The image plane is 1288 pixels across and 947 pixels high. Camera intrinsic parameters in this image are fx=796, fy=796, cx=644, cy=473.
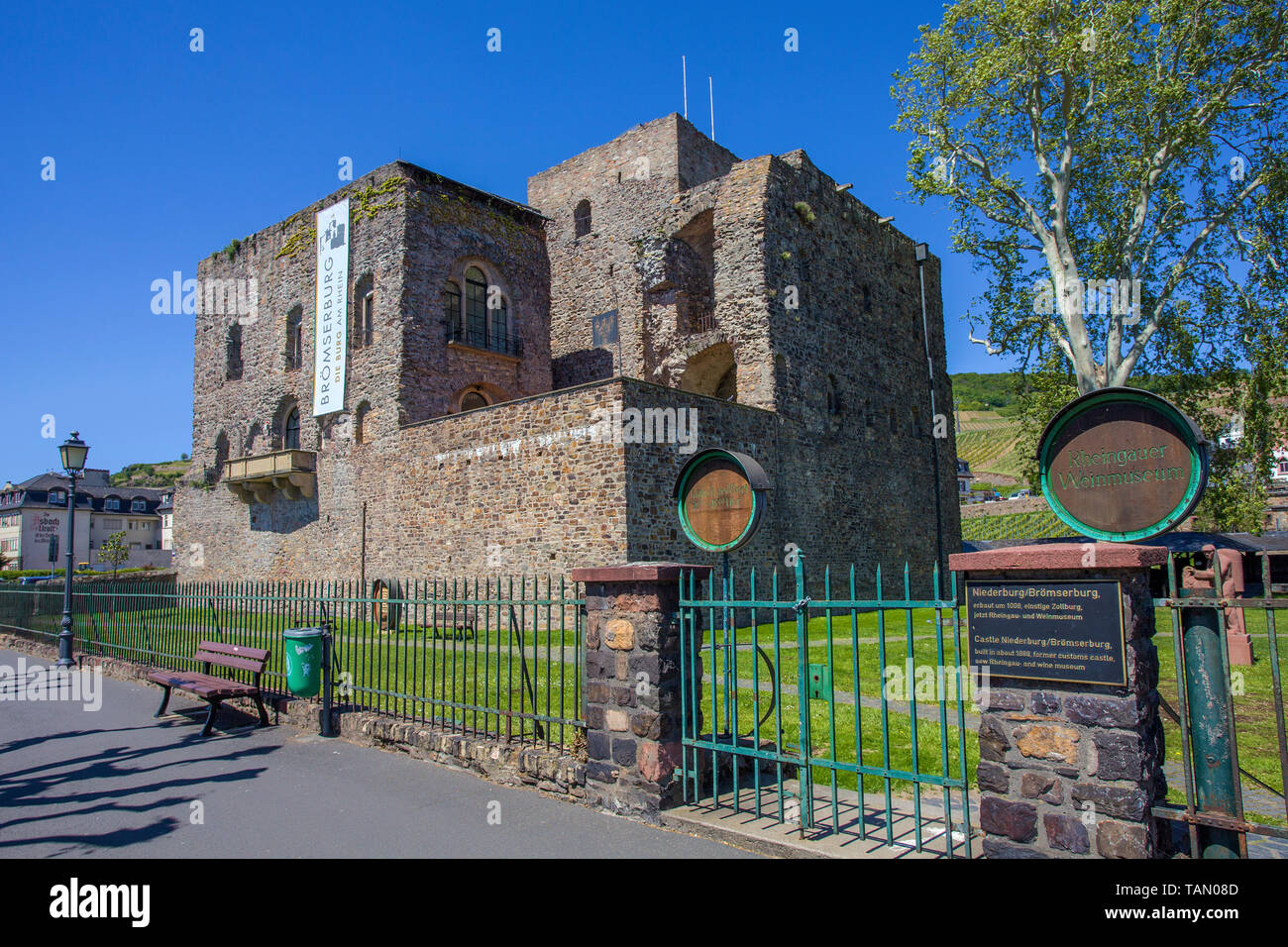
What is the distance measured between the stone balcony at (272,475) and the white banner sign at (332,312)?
1.57m

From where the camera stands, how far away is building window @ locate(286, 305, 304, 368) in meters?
26.8

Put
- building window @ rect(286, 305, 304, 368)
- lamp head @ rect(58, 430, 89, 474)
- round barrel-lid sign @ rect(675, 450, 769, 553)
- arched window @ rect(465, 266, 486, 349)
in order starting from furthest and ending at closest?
building window @ rect(286, 305, 304, 368), arched window @ rect(465, 266, 486, 349), lamp head @ rect(58, 430, 89, 474), round barrel-lid sign @ rect(675, 450, 769, 553)

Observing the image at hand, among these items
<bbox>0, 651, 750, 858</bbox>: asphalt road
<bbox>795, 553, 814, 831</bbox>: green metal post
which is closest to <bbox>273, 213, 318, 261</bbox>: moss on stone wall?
<bbox>0, 651, 750, 858</bbox>: asphalt road

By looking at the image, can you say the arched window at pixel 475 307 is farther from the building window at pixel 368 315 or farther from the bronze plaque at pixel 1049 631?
the bronze plaque at pixel 1049 631

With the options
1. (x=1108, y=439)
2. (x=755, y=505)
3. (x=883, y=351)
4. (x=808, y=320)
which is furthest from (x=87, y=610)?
(x=883, y=351)

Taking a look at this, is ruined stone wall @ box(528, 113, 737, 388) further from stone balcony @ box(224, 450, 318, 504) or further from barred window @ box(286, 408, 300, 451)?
barred window @ box(286, 408, 300, 451)

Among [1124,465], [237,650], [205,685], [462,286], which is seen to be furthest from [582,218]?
[1124,465]

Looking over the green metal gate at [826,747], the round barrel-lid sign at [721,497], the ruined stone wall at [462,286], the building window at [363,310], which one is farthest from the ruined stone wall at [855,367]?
the green metal gate at [826,747]

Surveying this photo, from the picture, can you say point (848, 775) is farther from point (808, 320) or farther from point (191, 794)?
point (808, 320)

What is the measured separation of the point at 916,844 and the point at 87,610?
1518 cm

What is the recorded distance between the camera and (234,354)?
98.8 ft

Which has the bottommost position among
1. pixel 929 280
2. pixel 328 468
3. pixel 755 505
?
pixel 755 505

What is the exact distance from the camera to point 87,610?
14297mm

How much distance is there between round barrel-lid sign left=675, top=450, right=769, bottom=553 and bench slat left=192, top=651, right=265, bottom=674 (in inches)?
206
